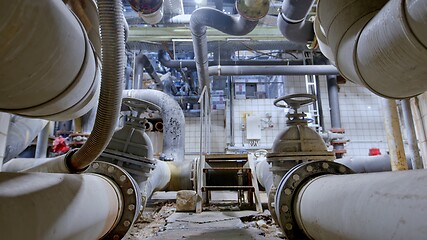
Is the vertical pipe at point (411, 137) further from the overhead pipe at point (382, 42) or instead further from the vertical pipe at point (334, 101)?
the vertical pipe at point (334, 101)

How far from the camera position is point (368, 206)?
0.51 m

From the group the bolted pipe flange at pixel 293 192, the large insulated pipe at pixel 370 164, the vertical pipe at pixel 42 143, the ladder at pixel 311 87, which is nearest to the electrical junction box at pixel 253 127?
the ladder at pixel 311 87

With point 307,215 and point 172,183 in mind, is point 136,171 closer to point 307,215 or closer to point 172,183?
point 307,215

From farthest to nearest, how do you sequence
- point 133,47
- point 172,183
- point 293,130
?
point 133,47
point 172,183
point 293,130

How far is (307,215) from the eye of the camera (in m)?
0.86

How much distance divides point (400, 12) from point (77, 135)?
332 cm

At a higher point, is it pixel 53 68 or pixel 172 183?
pixel 53 68

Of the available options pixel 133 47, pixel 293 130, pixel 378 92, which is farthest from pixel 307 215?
pixel 133 47

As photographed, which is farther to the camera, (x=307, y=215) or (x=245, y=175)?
(x=245, y=175)

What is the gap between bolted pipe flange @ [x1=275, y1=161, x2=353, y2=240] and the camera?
3.40 ft

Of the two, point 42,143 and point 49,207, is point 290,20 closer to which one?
point 49,207

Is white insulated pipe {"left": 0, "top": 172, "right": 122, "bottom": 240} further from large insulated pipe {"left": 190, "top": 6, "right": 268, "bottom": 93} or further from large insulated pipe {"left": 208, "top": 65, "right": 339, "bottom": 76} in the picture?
large insulated pipe {"left": 208, "top": 65, "right": 339, "bottom": 76}

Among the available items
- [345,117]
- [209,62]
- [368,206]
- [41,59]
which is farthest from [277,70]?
[41,59]

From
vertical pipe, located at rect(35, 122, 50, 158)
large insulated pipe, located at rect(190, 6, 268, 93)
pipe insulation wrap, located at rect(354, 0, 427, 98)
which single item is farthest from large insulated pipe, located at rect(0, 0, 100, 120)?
vertical pipe, located at rect(35, 122, 50, 158)
